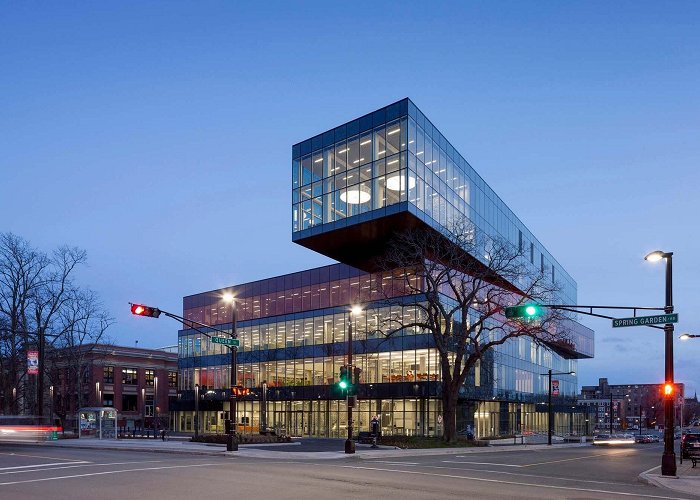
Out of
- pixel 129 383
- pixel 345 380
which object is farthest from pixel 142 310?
pixel 129 383

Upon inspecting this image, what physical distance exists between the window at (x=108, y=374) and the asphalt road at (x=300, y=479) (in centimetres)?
7723

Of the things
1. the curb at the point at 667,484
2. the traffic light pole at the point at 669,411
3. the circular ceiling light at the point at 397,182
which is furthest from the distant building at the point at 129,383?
the curb at the point at 667,484

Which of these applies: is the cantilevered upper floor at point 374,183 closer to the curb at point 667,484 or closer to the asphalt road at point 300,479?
the asphalt road at point 300,479

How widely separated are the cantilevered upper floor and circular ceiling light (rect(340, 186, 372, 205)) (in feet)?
0.25

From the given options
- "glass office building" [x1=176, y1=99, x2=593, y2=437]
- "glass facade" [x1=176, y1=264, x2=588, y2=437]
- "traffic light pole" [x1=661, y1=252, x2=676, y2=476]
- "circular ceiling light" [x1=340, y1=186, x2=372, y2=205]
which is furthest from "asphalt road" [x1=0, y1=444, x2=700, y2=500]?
"glass facade" [x1=176, y1=264, x2=588, y2=437]

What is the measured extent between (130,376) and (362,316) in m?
57.1

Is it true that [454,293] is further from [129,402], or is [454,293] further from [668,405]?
[129,402]

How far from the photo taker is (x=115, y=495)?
56.8 ft

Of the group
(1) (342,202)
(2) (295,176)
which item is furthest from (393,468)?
(2) (295,176)

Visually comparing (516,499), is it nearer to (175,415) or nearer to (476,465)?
(476,465)

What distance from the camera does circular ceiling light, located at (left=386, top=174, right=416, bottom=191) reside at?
5062 centimetres

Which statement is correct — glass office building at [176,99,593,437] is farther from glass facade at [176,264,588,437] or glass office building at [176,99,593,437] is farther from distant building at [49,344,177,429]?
distant building at [49,344,177,429]

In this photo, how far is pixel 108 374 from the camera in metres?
105

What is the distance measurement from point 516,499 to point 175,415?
7419 centimetres
